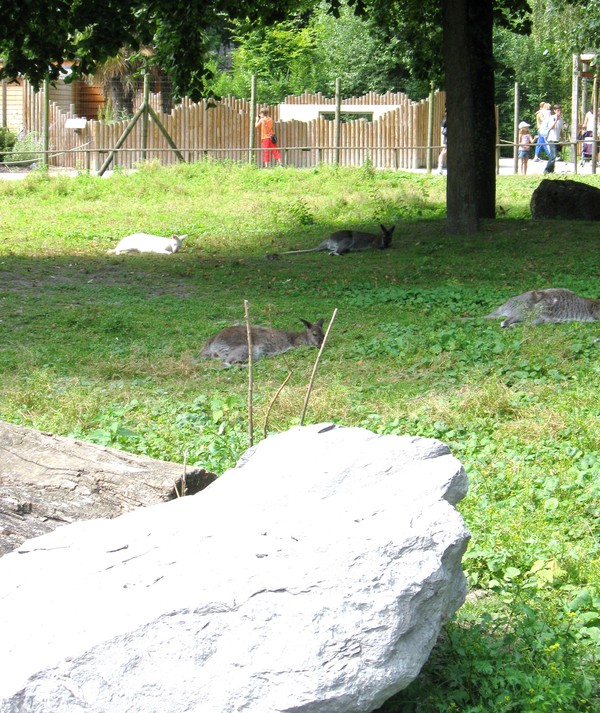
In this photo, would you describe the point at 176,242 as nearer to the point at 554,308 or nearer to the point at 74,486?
the point at 554,308

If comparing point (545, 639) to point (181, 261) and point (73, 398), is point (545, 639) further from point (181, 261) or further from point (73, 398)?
point (181, 261)

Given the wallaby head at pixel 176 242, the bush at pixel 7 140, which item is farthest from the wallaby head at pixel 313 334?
the bush at pixel 7 140

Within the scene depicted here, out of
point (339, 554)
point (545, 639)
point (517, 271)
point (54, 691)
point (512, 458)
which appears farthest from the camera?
point (517, 271)

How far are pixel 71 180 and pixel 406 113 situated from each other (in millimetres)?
10532

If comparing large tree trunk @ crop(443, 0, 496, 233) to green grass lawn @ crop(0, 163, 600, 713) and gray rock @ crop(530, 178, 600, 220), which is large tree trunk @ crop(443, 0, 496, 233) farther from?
gray rock @ crop(530, 178, 600, 220)

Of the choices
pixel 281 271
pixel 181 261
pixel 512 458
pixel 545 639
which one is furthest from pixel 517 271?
pixel 545 639

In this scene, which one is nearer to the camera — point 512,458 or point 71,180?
point 512,458

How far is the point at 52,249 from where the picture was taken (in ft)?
51.5

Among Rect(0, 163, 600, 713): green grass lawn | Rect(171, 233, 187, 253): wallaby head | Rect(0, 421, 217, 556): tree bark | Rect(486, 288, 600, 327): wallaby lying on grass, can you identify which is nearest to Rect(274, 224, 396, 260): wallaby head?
Rect(0, 163, 600, 713): green grass lawn

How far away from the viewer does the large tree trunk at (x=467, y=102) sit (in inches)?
564

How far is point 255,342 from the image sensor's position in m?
8.98

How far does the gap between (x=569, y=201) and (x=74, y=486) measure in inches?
561

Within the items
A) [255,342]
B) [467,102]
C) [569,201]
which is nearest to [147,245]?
[467,102]

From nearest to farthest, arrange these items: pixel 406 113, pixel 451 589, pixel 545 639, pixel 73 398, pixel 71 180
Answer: pixel 451 589 < pixel 545 639 < pixel 73 398 < pixel 71 180 < pixel 406 113
